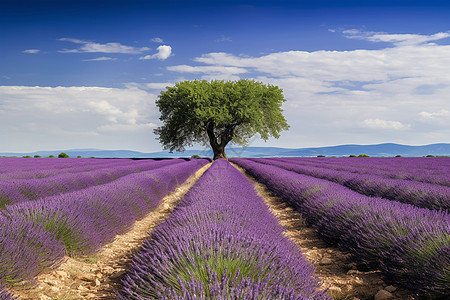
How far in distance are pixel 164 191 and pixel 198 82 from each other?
74.9 feet

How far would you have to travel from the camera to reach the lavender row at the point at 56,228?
2.40 meters

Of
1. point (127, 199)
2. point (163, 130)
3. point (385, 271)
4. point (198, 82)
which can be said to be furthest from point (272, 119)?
point (385, 271)

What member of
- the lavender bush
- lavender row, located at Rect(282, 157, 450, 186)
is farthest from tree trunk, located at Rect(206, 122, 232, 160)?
the lavender bush

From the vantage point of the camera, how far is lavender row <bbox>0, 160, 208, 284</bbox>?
7.88 feet

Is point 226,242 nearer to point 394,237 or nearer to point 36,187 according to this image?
point 394,237

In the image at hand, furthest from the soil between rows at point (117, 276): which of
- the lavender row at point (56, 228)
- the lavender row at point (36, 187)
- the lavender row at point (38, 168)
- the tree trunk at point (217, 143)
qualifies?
the tree trunk at point (217, 143)

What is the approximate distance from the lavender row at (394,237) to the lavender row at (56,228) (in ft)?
9.26

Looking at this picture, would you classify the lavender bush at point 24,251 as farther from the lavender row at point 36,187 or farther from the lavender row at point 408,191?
the lavender row at point 408,191

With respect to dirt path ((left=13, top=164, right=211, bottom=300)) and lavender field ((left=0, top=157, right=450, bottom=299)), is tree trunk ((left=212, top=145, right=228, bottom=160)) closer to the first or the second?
lavender field ((left=0, top=157, right=450, bottom=299))

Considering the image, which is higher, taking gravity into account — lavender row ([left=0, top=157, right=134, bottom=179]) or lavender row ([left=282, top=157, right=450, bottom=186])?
lavender row ([left=0, top=157, right=134, bottom=179])

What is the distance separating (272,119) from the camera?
3017 centimetres

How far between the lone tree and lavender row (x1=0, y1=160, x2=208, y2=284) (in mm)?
21453

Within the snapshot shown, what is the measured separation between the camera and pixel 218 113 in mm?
26625

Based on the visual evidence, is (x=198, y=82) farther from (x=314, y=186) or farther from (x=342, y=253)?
(x=342, y=253)
